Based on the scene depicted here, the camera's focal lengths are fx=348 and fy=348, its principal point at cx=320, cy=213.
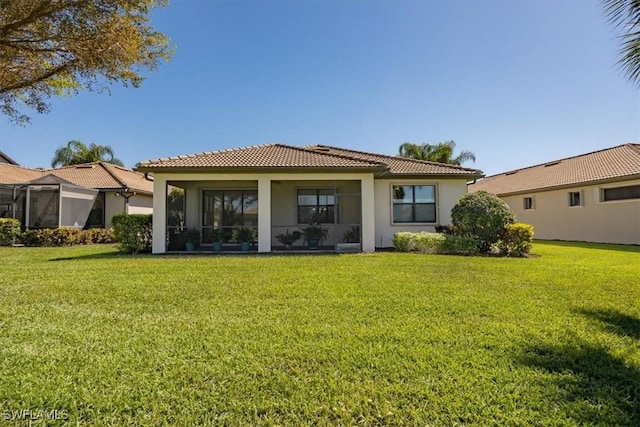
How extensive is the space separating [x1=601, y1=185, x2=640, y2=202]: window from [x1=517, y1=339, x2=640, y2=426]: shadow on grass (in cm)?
1651

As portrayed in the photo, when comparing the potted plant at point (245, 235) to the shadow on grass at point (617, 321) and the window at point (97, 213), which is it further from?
the shadow on grass at point (617, 321)

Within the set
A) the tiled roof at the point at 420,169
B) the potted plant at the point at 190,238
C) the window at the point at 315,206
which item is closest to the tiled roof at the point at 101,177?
the potted plant at the point at 190,238

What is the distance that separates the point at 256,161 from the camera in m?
13.9

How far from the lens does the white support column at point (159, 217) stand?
→ 13.2m

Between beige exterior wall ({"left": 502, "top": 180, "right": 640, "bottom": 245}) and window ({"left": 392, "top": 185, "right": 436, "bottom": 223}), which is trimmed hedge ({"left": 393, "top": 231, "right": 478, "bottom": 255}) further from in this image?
beige exterior wall ({"left": 502, "top": 180, "right": 640, "bottom": 245})

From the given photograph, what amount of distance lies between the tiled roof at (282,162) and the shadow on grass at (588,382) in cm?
976

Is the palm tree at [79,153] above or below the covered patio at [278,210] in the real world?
above

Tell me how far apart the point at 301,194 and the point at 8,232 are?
14.1 metres

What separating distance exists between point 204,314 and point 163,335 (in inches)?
36.5

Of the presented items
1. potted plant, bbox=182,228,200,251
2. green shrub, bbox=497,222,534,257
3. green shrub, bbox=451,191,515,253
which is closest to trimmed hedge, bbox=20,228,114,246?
potted plant, bbox=182,228,200,251

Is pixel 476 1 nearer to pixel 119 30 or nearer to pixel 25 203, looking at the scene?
pixel 119 30

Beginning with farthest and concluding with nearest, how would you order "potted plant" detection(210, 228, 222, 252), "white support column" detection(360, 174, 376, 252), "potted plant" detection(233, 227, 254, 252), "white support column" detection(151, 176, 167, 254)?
"potted plant" detection(233, 227, 254, 252), "potted plant" detection(210, 228, 222, 252), "white support column" detection(360, 174, 376, 252), "white support column" detection(151, 176, 167, 254)

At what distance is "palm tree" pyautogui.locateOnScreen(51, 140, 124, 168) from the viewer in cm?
3322

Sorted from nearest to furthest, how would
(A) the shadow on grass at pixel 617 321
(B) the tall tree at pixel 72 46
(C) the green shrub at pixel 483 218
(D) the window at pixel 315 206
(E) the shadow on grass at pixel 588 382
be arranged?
(E) the shadow on grass at pixel 588 382, (A) the shadow on grass at pixel 617 321, (B) the tall tree at pixel 72 46, (C) the green shrub at pixel 483 218, (D) the window at pixel 315 206
